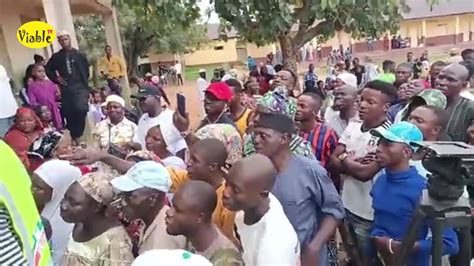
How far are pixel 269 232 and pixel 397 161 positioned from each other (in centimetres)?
87

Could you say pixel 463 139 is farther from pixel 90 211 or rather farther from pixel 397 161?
pixel 90 211

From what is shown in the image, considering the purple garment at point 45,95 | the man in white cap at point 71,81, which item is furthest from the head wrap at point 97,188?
the purple garment at point 45,95

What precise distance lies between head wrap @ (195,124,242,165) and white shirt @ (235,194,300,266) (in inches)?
32.7

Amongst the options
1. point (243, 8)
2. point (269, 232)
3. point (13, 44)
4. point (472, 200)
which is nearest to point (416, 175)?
point (472, 200)

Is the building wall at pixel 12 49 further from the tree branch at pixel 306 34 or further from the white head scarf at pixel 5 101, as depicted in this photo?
the white head scarf at pixel 5 101

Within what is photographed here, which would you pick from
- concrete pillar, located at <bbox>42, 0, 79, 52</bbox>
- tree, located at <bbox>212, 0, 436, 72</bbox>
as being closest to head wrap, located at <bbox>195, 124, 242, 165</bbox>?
concrete pillar, located at <bbox>42, 0, 79, 52</bbox>

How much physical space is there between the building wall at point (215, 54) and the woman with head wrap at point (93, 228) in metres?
40.1

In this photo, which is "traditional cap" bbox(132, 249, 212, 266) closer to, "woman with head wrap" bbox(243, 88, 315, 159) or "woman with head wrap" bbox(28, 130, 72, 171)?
"woman with head wrap" bbox(243, 88, 315, 159)

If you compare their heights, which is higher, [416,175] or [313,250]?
[416,175]

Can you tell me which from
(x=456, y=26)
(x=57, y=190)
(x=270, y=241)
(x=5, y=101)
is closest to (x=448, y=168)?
(x=270, y=241)

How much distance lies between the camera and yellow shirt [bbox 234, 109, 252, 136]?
4.48 meters

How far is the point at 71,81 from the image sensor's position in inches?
309

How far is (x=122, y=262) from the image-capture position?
2.55 m

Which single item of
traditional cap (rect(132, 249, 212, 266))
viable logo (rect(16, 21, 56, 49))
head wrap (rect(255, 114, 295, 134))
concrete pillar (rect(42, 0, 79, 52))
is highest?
concrete pillar (rect(42, 0, 79, 52))
